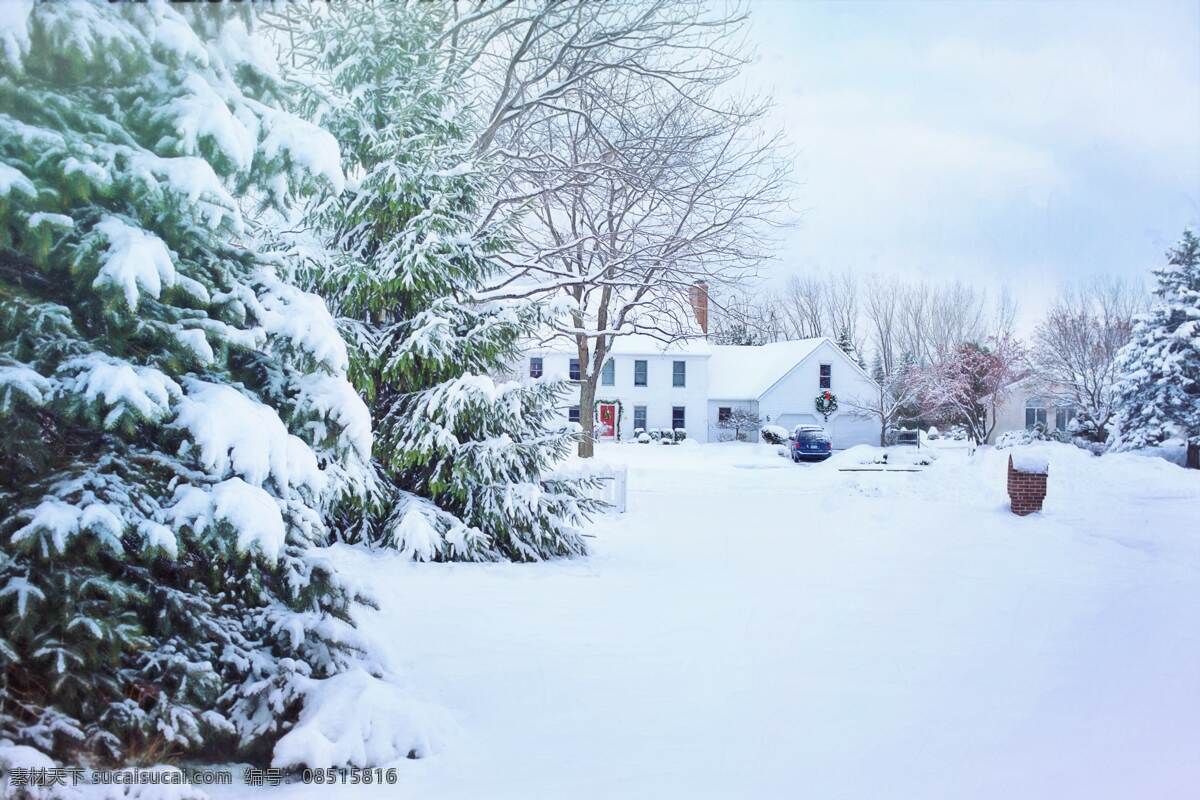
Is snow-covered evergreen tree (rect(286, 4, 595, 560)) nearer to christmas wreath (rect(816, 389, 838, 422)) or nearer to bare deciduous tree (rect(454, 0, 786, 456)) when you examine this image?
bare deciduous tree (rect(454, 0, 786, 456))

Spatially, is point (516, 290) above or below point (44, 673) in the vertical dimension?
above

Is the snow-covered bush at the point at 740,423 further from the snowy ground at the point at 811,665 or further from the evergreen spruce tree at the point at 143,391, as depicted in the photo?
the evergreen spruce tree at the point at 143,391

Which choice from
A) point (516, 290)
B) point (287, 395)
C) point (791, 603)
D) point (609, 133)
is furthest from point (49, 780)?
point (609, 133)

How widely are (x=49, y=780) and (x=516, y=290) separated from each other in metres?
9.91

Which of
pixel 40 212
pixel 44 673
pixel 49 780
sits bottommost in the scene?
pixel 49 780

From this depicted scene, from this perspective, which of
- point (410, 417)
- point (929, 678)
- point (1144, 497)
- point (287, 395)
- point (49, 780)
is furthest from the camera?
point (1144, 497)

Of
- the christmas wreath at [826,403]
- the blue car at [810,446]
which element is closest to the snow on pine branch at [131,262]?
the blue car at [810,446]

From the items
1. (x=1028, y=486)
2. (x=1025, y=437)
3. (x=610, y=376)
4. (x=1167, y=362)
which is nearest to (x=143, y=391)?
(x=1028, y=486)

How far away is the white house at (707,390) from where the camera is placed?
40.5 metres

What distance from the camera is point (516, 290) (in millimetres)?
12406

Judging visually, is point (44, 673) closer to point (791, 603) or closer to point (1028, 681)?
point (1028, 681)

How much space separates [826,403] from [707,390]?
5.61 m

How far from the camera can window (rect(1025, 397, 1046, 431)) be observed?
37.6 m

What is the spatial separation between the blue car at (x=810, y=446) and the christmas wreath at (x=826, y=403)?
8966mm
